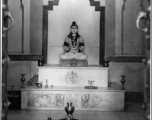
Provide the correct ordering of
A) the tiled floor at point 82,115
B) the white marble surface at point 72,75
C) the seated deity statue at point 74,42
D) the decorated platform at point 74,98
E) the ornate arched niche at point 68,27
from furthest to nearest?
1. the ornate arched niche at point 68,27
2. the seated deity statue at point 74,42
3. the white marble surface at point 72,75
4. the decorated platform at point 74,98
5. the tiled floor at point 82,115

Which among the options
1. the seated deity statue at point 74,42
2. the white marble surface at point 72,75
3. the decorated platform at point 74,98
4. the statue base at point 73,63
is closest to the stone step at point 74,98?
the decorated platform at point 74,98

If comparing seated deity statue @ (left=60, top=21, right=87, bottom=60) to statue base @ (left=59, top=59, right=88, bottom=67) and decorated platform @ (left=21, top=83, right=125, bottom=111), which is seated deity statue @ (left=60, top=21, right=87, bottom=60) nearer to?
statue base @ (left=59, top=59, right=88, bottom=67)

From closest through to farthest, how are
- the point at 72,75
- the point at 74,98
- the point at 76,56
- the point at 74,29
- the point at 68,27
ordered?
the point at 74,98
the point at 72,75
the point at 76,56
the point at 74,29
the point at 68,27

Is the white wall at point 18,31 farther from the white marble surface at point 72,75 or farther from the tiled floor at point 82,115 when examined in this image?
the tiled floor at point 82,115

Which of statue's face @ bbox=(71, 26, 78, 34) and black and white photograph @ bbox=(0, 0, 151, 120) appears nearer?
black and white photograph @ bbox=(0, 0, 151, 120)

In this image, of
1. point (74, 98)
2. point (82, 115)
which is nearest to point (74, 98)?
point (74, 98)

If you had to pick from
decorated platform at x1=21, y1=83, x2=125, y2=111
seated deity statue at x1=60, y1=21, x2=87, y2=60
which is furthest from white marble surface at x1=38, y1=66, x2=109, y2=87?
seated deity statue at x1=60, y1=21, x2=87, y2=60

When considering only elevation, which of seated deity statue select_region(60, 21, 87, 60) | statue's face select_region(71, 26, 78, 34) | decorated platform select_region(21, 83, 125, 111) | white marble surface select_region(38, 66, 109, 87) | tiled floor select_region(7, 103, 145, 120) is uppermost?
statue's face select_region(71, 26, 78, 34)

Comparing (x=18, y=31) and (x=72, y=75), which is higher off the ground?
(x=18, y=31)

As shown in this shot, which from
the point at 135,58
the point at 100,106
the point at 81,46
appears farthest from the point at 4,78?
the point at 135,58

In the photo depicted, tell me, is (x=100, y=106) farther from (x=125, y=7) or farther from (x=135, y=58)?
(x=125, y=7)

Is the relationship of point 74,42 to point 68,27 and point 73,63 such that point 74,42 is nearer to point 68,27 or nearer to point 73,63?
point 68,27

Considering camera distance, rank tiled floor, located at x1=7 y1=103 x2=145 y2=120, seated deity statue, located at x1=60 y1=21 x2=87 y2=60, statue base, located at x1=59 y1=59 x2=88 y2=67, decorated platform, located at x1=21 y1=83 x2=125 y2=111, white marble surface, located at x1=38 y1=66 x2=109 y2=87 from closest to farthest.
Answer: tiled floor, located at x1=7 y1=103 x2=145 y2=120 → decorated platform, located at x1=21 y1=83 x2=125 y2=111 → white marble surface, located at x1=38 y1=66 x2=109 y2=87 → statue base, located at x1=59 y1=59 x2=88 y2=67 → seated deity statue, located at x1=60 y1=21 x2=87 y2=60

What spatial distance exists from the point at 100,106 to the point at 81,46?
6.36 ft
